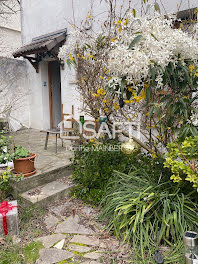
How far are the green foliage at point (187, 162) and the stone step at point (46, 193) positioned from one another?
6.42ft

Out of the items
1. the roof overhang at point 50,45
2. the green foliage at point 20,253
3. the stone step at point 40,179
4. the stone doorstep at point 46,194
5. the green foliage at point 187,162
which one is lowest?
the green foliage at point 20,253

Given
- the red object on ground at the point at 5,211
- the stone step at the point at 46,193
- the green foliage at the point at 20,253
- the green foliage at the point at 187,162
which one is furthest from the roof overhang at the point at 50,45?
the green foliage at the point at 20,253

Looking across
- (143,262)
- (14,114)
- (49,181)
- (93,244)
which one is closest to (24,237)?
(93,244)

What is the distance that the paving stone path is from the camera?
94.3 inches

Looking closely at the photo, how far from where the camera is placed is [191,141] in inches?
94.4

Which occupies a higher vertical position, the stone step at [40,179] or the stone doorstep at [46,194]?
the stone step at [40,179]

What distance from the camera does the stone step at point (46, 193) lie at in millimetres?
3308

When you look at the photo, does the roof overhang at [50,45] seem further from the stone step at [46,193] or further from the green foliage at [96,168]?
the stone step at [46,193]

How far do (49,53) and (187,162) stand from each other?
634 cm

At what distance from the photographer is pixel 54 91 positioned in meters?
8.32

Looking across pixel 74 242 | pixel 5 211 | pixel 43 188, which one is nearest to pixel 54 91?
pixel 43 188

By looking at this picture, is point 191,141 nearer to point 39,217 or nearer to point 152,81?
point 152,81

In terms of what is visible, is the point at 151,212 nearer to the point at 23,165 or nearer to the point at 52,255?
the point at 52,255

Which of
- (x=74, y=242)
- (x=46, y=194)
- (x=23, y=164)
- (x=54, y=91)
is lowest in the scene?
(x=74, y=242)
